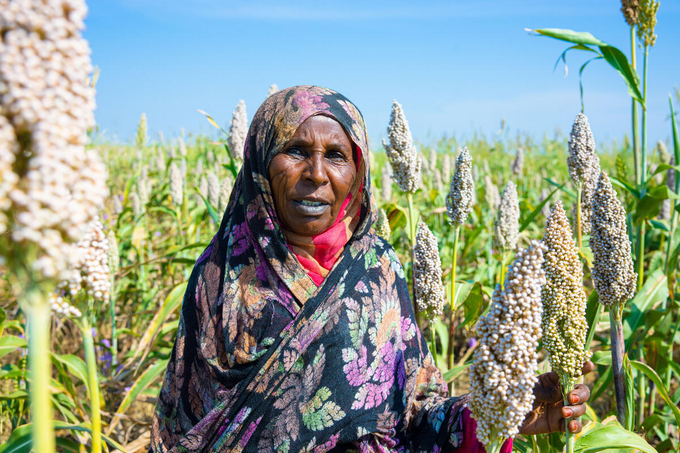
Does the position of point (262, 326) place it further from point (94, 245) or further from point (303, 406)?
point (94, 245)

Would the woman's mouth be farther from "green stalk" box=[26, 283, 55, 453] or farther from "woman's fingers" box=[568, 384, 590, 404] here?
"green stalk" box=[26, 283, 55, 453]

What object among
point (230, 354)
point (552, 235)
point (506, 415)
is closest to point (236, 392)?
point (230, 354)

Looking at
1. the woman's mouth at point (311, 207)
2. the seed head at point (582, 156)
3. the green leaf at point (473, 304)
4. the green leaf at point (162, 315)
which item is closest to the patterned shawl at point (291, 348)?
the woman's mouth at point (311, 207)

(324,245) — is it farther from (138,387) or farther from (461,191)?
(138,387)

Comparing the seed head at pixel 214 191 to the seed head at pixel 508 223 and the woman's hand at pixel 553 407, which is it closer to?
the seed head at pixel 508 223

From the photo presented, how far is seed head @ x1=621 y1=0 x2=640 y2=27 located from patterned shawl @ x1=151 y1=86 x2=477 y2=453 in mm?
1670

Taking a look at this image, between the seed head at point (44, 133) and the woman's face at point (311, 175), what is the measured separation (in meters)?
1.46

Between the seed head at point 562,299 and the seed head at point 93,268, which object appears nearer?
the seed head at point 93,268

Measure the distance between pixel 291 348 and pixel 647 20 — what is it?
8.40 feet

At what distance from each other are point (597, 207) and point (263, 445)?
5.26 ft

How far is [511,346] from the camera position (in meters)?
1.06

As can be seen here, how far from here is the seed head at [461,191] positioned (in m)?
2.69

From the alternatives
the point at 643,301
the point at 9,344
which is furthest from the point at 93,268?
the point at 643,301

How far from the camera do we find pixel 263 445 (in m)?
1.96
